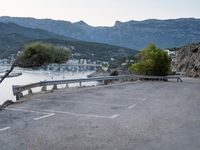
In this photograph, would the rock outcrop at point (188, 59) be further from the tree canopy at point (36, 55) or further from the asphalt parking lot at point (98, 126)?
the asphalt parking lot at point (98, 126)

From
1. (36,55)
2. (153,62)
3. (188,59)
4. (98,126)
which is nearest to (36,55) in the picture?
(36,55)

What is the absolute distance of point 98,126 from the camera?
1158 centimetres

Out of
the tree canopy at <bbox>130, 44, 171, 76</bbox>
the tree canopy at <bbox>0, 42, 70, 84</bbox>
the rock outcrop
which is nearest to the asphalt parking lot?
the tree canopy at <bbox>0, 42, 70, 84</bbox>

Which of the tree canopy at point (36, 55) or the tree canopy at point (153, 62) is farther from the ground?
the tree canopy at point (36, 55)

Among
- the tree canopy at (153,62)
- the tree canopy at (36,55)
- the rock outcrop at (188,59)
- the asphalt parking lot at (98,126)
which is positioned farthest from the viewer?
the rock outcrop at (188,59)

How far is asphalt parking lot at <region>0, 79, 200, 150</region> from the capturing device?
30.0 ft

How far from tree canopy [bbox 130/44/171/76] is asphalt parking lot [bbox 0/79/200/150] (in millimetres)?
45464

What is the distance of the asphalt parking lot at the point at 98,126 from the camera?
30.0ft

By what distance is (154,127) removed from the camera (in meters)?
11.6

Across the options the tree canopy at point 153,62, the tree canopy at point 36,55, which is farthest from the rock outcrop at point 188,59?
the tree canopy at point 36,55

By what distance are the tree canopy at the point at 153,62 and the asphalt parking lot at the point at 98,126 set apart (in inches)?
1790

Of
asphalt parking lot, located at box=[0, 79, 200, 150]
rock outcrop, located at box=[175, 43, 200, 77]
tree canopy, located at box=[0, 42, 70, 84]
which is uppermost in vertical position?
tree canopy, located at box=[0, 42, 70, 84]

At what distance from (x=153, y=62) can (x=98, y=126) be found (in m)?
51.3

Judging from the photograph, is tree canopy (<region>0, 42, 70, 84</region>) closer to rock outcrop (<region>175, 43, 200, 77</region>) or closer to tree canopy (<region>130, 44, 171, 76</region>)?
tree canopy (<region>130, 44, 171, 76</region>)
